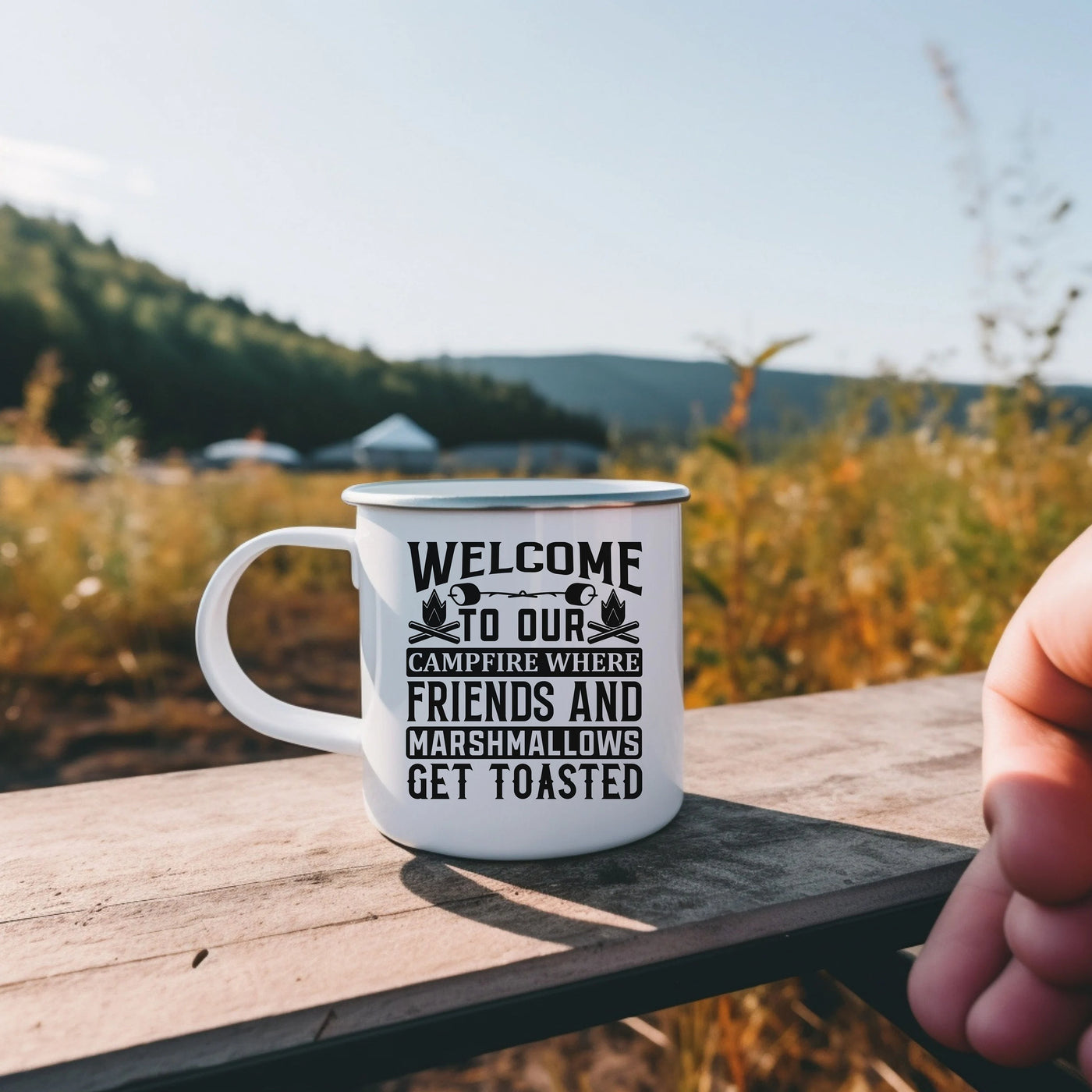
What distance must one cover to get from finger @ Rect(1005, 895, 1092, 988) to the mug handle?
45 centimetres

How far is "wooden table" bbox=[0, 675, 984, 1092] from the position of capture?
46 centimetres

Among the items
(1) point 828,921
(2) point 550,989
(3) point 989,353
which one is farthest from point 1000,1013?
(3) point 989,353

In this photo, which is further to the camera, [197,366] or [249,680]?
[197,366]

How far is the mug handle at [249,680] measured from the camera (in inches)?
27.2

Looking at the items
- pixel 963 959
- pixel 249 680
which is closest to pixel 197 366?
pixel 249 680

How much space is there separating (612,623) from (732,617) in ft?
2.94

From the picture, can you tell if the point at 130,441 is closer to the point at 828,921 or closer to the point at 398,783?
the point at 398,783

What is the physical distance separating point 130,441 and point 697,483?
145 centimetres

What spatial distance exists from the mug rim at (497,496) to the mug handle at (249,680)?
49mm

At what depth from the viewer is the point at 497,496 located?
1.97ft

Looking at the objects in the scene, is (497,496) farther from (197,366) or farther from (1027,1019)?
(197,366)

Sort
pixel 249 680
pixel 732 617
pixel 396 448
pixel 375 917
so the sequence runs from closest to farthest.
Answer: pixel 375 917
pixel 249 680
pixel 732 617
pixel 396 448

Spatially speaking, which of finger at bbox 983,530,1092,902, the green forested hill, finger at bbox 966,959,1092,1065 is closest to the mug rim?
finger at bbox 983,530,1092,902

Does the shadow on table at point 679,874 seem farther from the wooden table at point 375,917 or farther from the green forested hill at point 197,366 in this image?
the green forested hill at point 197,366
